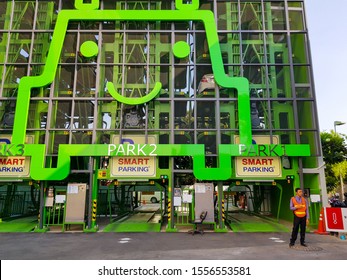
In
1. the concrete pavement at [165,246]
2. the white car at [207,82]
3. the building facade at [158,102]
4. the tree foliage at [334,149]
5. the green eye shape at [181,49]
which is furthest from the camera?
the tree foliage at [334,149]

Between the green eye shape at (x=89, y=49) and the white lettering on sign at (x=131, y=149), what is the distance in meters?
5.36

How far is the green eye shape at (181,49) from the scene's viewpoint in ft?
51.7

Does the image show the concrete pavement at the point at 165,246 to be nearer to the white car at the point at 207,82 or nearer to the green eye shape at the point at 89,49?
the white car at the point at 207,82

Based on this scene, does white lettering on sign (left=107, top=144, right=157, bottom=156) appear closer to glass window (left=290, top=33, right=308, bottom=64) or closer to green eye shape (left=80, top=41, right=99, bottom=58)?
green eye shape (left=80, top=41, right=99, bottom=58)

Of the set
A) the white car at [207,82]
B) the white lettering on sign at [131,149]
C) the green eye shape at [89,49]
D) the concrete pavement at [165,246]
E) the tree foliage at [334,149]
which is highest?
the green eye shape at [89,49]

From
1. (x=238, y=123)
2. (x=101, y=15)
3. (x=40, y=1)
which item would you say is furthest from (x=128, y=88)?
(x=40, y=1)

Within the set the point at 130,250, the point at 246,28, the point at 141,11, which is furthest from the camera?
the point at 246,28

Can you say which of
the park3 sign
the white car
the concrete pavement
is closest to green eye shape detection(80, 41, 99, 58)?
the park3 sign

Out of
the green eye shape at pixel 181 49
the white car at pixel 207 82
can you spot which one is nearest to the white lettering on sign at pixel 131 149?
the white car at pixel 207 82

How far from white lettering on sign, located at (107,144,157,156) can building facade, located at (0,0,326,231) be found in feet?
0.16

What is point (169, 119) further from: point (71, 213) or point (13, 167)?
point (13, 167)

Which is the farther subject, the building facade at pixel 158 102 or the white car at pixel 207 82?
the white car at pixel 207 82

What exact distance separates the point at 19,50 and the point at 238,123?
1305cm

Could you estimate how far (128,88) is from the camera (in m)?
16.2
